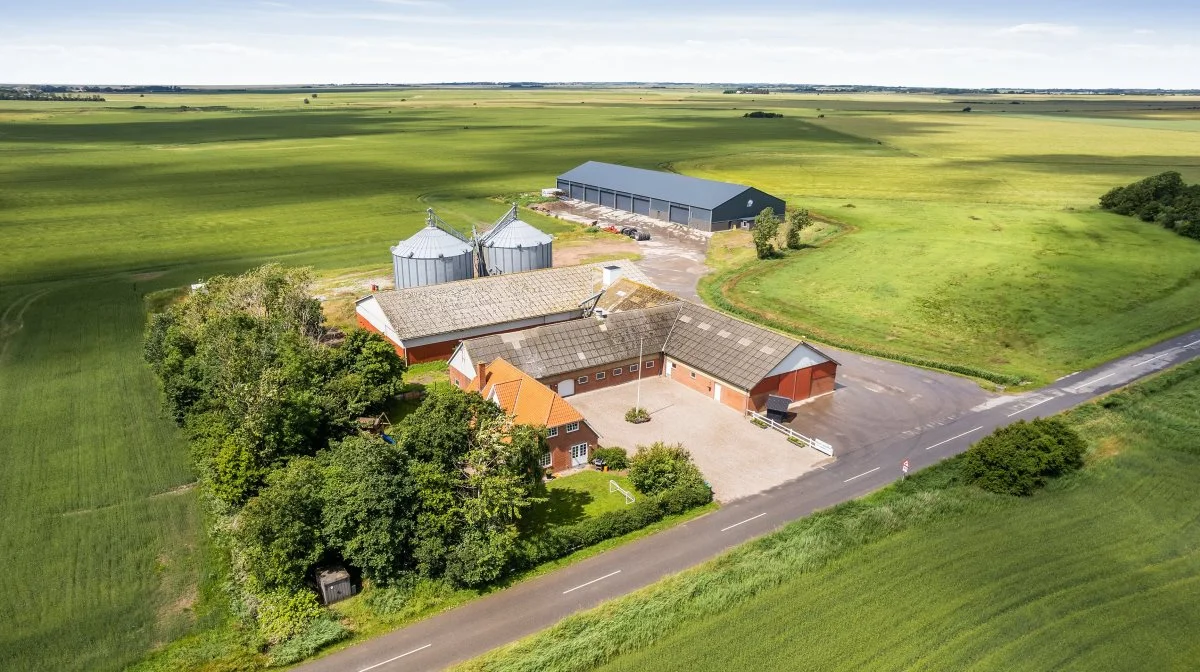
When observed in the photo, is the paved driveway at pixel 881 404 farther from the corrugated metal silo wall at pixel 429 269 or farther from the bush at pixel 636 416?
the corrugated metal silo wall at pixel 429 269

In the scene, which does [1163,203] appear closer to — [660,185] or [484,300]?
[660,185]

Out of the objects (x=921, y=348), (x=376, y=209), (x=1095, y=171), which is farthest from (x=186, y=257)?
(x=1095, y=171)

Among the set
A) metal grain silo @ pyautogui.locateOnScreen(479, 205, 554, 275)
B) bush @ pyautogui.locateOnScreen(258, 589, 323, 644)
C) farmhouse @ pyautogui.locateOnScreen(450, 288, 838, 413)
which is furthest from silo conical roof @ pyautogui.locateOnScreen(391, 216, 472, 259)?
bush @ pyautogui.locateOnScreen(258, 589, 323, 644)

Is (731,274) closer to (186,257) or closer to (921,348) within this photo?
(921,348)

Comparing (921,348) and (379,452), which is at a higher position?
(379,452)

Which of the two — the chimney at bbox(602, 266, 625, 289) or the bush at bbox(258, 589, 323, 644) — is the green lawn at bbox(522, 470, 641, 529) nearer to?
the bush at bbox(258, 589, 323, 644)

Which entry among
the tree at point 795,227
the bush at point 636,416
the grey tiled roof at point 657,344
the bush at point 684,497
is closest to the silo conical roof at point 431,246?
the grey tiled roof at point 657,344
